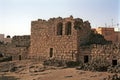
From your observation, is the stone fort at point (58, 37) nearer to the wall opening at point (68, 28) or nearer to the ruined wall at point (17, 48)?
the wall opening at point (68, 28)

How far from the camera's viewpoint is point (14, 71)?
3294 centimetres

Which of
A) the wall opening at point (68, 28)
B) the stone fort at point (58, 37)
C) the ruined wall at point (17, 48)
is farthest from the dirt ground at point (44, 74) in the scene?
the wall opening at point (68, 28)

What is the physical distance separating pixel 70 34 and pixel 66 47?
1.50 meters

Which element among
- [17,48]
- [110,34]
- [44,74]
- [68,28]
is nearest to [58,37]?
[68,28]

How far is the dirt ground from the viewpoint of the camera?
27438 mm

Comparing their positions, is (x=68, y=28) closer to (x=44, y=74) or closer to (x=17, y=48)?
(x=44, y=74)

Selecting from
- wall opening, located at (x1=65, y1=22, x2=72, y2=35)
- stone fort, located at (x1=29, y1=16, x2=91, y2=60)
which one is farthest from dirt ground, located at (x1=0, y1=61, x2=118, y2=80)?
wall opening, located at (x1=65, y1=22, x2=72, y2=35)

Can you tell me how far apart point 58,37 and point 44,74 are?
6.02m

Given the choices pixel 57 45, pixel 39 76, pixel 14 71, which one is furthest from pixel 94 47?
pixel 14 71

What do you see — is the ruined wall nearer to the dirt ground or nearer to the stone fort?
the stone fort

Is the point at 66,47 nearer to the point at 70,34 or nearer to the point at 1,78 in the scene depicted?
the point at 70,34

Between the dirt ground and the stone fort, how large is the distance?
2.28 meters

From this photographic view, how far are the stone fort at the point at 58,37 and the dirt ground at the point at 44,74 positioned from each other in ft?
7.49

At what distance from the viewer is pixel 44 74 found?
1161 inches
